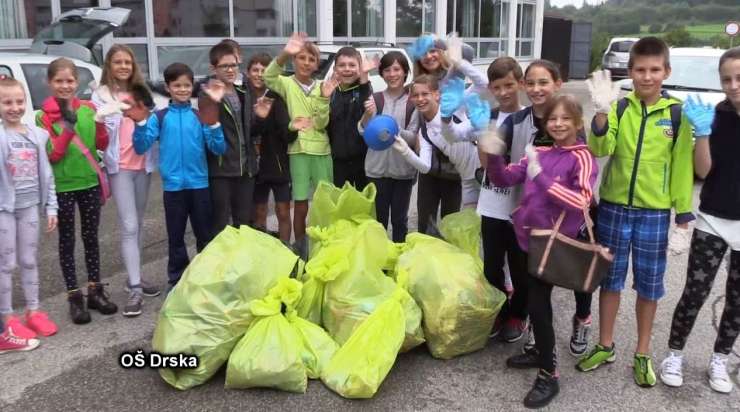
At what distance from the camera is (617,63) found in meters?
23.2

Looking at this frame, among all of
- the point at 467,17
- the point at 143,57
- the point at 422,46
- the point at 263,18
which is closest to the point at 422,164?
the point at 422,46

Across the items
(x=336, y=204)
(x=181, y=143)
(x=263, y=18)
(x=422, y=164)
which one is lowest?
(x=336, y=204)

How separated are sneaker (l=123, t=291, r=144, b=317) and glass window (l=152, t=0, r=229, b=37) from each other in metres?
8.46

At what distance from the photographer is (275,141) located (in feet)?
13.6

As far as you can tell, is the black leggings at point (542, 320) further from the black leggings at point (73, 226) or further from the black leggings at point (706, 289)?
the black leggings at point (73, 226)

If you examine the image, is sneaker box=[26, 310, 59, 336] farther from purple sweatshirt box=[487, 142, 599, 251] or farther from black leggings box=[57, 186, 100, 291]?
purple sweatshirt box=[487, 142, 599, 251]

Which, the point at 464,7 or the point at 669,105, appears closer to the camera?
the point at 669,105

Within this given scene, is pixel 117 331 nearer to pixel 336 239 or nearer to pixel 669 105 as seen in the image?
pixel 336 239

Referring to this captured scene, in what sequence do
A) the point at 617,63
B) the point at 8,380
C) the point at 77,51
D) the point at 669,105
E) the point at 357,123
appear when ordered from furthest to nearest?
1. the point at 617,63
2. the point at 77,51
3. the point at 357,123
4. the point at 8,380
5. the point at 669,105

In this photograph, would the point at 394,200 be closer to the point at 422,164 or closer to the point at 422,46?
the point at 422,164

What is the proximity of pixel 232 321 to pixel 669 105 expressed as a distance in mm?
2209

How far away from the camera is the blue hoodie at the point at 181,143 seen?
3.56 m

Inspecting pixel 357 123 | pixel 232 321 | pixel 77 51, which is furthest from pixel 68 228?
pixel 77 51

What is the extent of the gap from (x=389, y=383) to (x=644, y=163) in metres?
1.56
